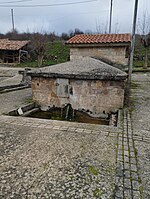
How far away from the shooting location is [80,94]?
6195 mm

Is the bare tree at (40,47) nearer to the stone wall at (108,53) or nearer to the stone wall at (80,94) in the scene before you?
the stone wall at (108,53)

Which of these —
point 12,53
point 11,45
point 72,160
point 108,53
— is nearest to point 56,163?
point 72,160

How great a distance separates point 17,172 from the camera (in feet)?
8.75

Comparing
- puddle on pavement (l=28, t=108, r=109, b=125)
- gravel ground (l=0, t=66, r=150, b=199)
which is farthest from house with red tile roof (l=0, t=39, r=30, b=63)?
gravel ground (l=0, t=66, r=150, b=199)

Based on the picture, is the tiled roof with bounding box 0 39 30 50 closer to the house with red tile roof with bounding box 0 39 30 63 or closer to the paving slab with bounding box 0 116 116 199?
the house with red tile roof with bounding box 0 39 30 63

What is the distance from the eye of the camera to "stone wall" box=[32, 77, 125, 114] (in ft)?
19.3

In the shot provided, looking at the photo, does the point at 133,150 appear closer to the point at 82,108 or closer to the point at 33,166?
the point at 33,166

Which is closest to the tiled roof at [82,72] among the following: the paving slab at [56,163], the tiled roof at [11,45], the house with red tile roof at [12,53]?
the paving slab at [56,163]

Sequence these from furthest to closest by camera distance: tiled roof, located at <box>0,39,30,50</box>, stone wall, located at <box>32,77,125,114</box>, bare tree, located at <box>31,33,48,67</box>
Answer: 1. tiled roof, located at <box>0,39,30,50</box>
2. bare tree, located at <box>31,33,48,67</box>
3. stone wall, located at <box>32,77,125,114</box>

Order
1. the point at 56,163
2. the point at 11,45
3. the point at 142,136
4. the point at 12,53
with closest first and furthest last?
the point at 56,163, the point at 142,136, the point at 11,45, the point at 12,53

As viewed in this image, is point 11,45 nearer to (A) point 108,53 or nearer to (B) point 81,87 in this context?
(A) point 108,53

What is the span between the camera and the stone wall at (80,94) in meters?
5.89

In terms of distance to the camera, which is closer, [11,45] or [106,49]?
[106,49]

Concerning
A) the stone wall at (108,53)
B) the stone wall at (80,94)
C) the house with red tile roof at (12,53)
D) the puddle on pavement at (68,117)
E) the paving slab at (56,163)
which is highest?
the house with red tile roof at (12,53)
